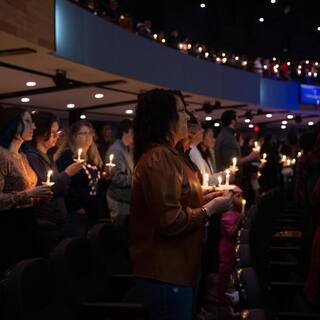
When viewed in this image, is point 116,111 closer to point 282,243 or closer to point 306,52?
point 282,243

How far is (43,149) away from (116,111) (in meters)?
12.6

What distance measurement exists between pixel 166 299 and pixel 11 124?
1828mm

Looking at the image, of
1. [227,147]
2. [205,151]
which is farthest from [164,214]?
[227,147]

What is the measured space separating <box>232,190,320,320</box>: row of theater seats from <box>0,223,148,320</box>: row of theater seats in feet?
2.07

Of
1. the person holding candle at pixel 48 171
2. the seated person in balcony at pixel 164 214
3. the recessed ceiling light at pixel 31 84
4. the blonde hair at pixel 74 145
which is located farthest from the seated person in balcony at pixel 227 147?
the recessed ceiling light at pixel 31 84

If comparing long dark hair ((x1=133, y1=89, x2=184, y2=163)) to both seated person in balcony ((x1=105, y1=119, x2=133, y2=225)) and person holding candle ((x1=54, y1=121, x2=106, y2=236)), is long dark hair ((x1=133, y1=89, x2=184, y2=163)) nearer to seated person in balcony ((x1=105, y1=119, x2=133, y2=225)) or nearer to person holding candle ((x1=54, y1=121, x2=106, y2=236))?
person holding candle ((x1=54, y1=121, x2=106, y2=236))

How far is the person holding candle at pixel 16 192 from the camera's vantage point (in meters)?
3.28

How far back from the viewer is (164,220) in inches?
86.3

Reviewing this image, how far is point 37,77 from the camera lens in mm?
10109

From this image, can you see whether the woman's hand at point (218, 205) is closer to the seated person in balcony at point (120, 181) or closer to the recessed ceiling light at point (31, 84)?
the seated person in balcony at point (120, 181)

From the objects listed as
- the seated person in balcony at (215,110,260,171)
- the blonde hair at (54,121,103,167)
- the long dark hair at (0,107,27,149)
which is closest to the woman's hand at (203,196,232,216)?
the long dark hair at (0,107,27,149)

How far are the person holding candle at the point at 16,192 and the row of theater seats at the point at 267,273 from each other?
1.24 metres

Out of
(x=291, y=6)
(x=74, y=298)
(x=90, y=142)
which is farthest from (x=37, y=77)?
(x=291, y=6)

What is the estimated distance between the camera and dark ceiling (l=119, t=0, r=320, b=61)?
2453cm
